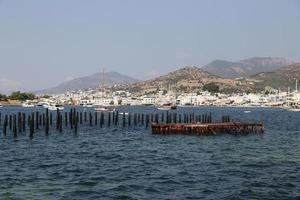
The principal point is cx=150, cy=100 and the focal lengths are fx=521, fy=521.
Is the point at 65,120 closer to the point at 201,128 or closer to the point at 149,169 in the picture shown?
the point at 201,128

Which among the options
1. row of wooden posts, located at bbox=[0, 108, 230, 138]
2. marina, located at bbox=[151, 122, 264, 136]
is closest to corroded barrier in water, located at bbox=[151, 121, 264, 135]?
marina, located at bbox=[151, 122, 264, 136]

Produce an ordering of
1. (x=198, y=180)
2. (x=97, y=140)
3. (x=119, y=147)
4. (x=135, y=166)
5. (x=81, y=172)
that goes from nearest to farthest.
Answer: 1. (x=198, y=180)
2. (x=81, y=172)
3. (x=135, y=166)
4. (x=119, y=147)
5. (x=97, y=140)

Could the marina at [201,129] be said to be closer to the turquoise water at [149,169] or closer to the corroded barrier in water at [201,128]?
the corroded barrier in water at [201,128]

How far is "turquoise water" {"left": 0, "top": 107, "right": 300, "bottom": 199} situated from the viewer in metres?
27.7

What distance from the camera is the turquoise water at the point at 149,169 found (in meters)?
27.7

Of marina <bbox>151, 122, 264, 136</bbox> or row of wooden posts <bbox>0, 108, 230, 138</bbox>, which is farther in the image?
marina <bbox>151, 122, 264, 136</bbox>

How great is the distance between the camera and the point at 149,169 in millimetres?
36406

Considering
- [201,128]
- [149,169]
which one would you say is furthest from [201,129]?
[149,169]

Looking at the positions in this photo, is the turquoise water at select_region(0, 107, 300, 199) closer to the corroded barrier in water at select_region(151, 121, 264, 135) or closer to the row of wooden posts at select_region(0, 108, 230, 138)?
the row of wooden posts at select_region(0, 108, 230, 138)

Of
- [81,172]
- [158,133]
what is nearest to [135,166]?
[81,172]

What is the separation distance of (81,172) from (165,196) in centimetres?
962

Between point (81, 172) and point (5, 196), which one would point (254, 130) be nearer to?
point (81, 172)

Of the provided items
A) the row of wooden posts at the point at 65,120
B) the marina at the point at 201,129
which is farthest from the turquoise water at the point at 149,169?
the marina at the point at 201,129

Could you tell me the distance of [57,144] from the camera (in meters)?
56.3
